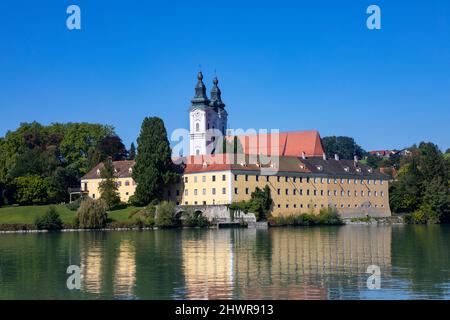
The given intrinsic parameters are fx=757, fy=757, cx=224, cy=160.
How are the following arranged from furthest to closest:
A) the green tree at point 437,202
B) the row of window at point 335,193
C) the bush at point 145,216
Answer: the row of window at point 335,193 → the green tree at point 437,202 → the bush at point 145,216

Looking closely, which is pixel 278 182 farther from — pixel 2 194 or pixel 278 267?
pixel 278 267

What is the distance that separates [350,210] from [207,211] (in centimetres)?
2291

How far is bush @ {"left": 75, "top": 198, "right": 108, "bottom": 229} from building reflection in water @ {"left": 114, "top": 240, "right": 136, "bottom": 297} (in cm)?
2887

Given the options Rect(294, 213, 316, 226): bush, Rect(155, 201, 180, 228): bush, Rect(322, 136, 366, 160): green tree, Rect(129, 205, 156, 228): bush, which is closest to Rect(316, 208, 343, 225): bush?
Rect(294, 213, 316, 226): bush

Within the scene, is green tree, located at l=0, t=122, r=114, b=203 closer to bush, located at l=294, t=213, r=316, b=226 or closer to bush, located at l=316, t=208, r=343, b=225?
bush, located at l=294, t=213, r=316, b=226

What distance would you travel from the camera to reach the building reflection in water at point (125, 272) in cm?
2675

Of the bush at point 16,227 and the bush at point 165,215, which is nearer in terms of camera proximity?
the bush at point 16,227

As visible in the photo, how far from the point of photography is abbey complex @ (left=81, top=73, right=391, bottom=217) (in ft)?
276

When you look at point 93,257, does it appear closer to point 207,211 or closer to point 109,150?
point 207,211

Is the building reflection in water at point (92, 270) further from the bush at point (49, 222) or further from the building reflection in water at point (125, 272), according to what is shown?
the bush at point (49, 222)

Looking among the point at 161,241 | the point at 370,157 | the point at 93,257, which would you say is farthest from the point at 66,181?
the point at 370,157

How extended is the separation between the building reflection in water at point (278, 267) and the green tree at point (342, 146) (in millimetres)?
115515

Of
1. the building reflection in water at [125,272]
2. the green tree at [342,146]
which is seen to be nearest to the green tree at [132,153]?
the green tree at [342,146]
